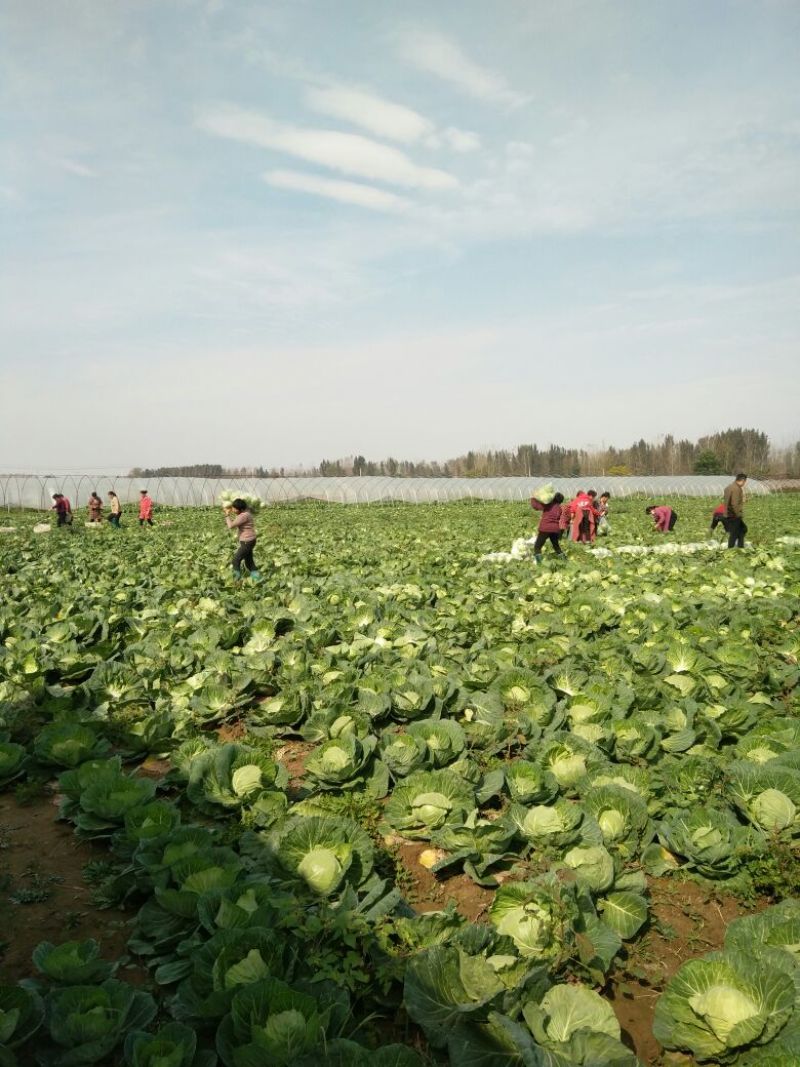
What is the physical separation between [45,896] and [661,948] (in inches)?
112

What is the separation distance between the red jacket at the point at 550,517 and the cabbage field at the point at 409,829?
19.4 ft

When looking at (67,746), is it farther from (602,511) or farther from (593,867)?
(602,511)

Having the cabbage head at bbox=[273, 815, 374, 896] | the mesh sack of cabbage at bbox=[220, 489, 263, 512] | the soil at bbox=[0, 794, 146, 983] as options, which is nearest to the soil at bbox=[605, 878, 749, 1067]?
the cabbage head at bbox=[273, 815, 374, 896]

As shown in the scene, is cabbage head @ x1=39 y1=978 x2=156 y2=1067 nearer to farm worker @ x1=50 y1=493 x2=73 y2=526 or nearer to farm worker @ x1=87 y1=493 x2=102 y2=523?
farm worker @ x1=50 y1=493 x2=73 y2=526

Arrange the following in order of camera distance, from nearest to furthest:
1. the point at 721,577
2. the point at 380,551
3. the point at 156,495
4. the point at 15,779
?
the point at 15,779 < the point at 721,577 < the point at 380,551 < the point at 156,495

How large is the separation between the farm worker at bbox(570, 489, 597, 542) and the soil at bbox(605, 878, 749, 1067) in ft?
52.5

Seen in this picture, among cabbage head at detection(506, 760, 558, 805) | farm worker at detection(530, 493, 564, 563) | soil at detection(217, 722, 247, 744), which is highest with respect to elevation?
farm worker at detection(530, 493, 564, 563)

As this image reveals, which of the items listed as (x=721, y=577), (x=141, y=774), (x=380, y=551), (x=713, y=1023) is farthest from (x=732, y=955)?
(x=380, y=551)

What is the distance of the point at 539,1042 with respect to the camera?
2172mm

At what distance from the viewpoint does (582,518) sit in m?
19.0

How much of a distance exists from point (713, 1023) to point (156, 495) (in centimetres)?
4881

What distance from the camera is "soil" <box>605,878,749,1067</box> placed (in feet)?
8.20

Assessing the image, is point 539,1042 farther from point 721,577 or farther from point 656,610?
point 721,577

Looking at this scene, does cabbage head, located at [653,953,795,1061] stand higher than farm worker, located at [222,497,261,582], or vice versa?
farm worker, located at [222,497,261,582]
